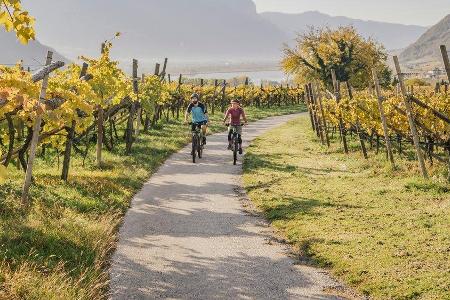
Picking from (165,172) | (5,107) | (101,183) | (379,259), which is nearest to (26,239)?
(5,107)

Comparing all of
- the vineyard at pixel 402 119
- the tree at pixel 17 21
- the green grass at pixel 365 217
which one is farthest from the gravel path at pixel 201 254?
the vineyard at pixel 402 119

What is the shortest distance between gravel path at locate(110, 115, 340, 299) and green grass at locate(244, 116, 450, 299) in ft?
1.98

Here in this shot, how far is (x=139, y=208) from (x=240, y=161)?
7.52 m

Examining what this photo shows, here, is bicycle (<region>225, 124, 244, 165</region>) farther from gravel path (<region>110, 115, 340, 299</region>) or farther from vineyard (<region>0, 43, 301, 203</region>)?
gravel path (<region>110, 115, 340, 299</region>)

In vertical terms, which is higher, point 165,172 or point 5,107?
point 5,107

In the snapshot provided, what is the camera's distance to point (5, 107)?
24.8 ft

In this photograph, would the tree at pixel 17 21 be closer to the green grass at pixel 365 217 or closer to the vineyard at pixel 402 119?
the green grass at pixel 365 217

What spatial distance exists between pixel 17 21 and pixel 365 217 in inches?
313

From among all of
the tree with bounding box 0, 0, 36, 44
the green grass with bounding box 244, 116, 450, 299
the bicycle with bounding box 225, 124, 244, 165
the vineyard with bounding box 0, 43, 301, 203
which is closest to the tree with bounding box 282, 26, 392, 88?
the vineyard with bounding box 0, 43, 301, 203

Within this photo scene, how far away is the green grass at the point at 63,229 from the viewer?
5.86 metres

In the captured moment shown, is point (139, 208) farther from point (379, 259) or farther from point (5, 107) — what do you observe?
point (379, 259)

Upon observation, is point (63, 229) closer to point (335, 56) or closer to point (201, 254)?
point (201, 254)

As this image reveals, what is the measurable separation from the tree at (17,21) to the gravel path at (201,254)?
12.4 feet

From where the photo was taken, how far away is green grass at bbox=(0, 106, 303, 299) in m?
5.86
